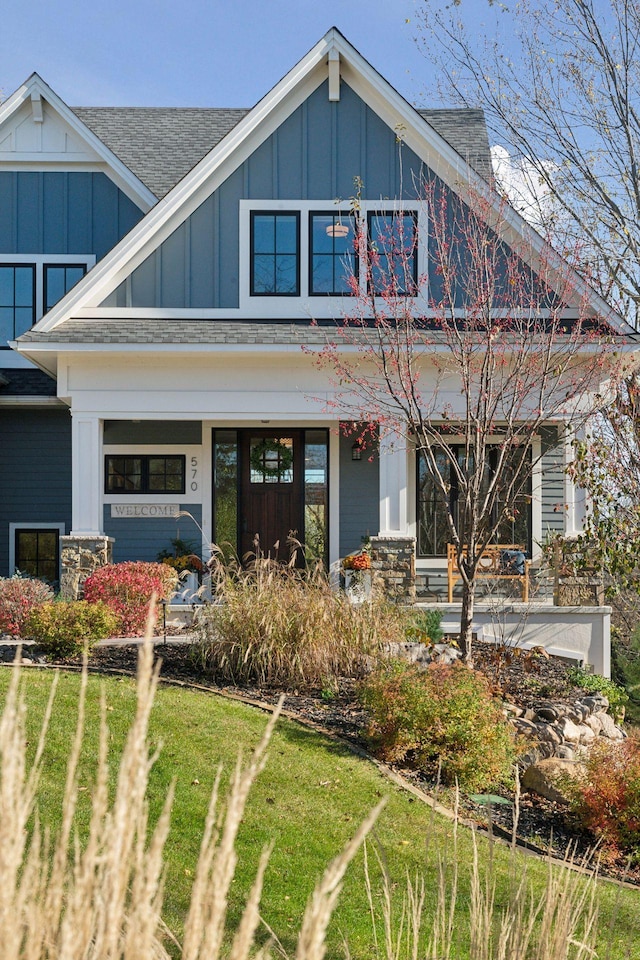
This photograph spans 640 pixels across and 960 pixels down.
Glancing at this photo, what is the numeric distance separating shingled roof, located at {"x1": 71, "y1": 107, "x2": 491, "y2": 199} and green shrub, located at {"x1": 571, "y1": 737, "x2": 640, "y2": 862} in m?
11.0

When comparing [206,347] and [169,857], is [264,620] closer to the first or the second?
[169,857]

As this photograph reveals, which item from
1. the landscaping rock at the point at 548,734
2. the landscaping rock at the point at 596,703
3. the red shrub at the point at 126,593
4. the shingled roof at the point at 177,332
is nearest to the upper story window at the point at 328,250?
the shingled roof at the point at 177,332

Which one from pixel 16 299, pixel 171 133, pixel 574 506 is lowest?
pixel 574 506

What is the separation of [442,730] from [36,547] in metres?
10.1

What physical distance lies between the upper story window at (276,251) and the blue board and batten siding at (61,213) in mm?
3142

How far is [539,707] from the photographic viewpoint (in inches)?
342

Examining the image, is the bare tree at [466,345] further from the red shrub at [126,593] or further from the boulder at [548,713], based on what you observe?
the red shrub at [126,593]

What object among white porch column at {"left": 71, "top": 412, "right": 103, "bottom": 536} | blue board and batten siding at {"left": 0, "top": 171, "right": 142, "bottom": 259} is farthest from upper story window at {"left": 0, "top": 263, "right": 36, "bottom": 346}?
white porch column at {"left": 71, "top": 412, "right": 103, "bottom": 536}

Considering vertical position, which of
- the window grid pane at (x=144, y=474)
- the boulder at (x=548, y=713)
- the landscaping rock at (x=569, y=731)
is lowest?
the landscaping rock at (x=569, y=731)

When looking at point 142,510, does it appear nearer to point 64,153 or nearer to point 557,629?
point 64,153

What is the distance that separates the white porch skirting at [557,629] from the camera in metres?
11.6

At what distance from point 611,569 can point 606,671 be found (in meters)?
1.94

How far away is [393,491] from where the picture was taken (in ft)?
40.9

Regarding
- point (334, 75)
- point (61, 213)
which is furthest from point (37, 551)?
point (334, 75)
